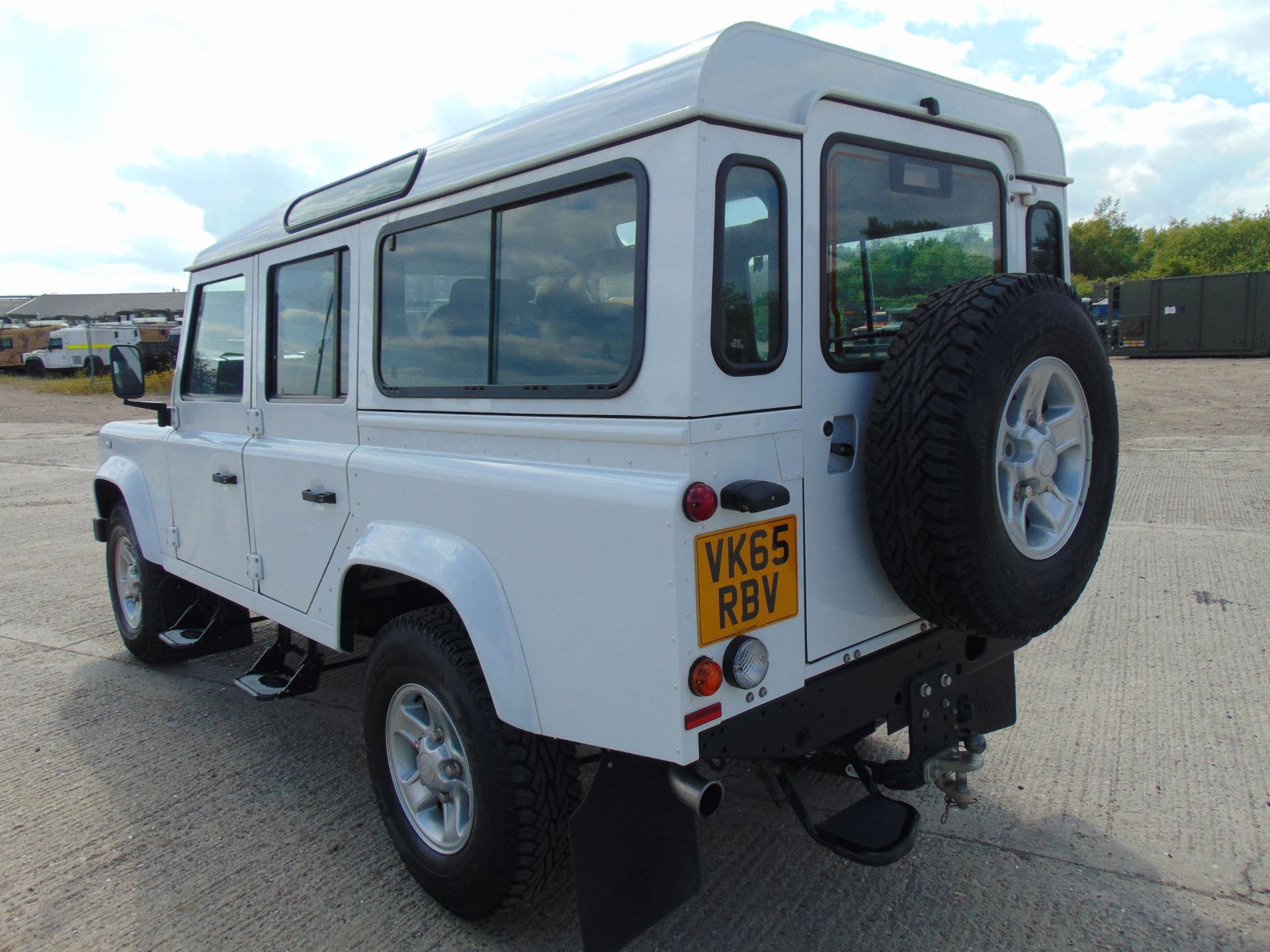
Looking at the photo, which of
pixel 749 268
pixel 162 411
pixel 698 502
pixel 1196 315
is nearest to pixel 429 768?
pixel 698 502

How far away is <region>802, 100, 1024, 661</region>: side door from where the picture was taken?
7.68 ft

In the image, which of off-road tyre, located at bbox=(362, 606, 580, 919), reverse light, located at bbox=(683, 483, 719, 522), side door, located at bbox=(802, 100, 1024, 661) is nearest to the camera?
reverse light, located at bbox=(683, 483, 719, 522)

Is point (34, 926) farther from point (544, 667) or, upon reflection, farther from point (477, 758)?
point (544, 667)

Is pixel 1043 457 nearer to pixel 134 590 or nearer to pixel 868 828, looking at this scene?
pixel 868 828

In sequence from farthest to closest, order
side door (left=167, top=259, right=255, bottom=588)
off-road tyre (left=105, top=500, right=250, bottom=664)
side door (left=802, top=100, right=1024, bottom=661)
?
off-road tyre (left=105, top=500, right=250, bottom=664)
side door (left=167, top=259, right=255, bottom=588)
side door (left=802, top=100, right=1024, bottom=661)

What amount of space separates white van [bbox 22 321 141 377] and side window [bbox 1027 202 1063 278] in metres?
37.5

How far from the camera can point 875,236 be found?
2576 mm

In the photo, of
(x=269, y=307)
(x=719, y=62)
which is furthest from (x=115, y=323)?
(x=719, y=62)

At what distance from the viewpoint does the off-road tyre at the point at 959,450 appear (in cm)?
214

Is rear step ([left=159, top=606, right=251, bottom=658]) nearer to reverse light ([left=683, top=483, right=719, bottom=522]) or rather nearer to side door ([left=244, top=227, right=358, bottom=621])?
side door ([left=244, top=227, right=358, bottom=621])

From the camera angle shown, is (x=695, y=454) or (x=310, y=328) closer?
(x=695, y=454)

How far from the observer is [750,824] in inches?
127

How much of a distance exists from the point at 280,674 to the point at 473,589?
1890 millimetres

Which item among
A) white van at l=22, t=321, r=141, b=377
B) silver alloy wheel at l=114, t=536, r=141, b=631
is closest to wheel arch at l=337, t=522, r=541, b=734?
silver alloy wheel at l=114, t=536, r=141, b=631
